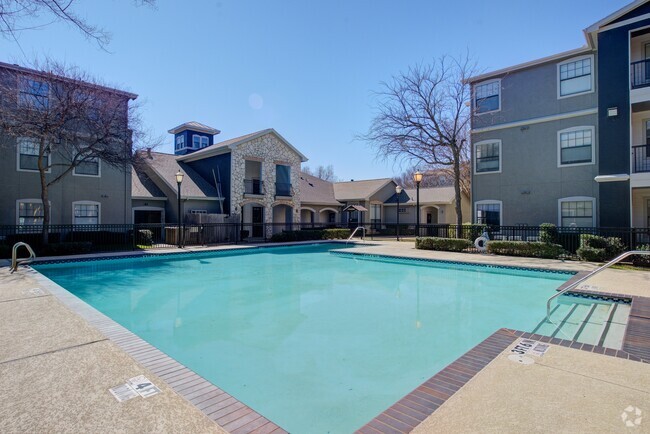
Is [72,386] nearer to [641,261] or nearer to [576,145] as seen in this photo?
[641,261]

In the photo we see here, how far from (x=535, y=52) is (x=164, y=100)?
18.1 meters

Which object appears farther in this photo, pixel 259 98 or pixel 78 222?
pixel 259 98

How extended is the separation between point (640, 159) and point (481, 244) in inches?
262

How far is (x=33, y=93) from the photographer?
49.0ft

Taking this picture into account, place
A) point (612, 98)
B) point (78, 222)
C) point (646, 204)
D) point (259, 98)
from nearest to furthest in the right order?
1. point (612, 98)
2. point (646, 204)
3. point (78, 222)
4. point (259, 98)

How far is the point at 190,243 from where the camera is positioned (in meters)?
18.6

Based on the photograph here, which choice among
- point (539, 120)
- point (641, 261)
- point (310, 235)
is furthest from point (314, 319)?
point (310, 235)

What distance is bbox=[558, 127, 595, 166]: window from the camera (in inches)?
592

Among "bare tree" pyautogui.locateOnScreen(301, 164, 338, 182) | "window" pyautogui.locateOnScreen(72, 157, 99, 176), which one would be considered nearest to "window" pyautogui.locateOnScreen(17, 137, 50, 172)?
"window" pyautogui.locateOnScreen(72, 157, 99, 176)

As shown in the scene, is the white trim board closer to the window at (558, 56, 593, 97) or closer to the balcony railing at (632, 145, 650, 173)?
the window at (558, 56, 593, 97)

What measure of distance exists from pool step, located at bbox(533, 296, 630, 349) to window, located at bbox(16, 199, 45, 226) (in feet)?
63.7

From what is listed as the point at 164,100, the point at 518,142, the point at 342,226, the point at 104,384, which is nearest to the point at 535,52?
the point at 518,142

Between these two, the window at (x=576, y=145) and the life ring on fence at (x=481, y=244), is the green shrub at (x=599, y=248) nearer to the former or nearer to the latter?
the life ring on fence at (x=481, y=244)

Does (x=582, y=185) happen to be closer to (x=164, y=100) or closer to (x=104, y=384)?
(x=104, y=384)
